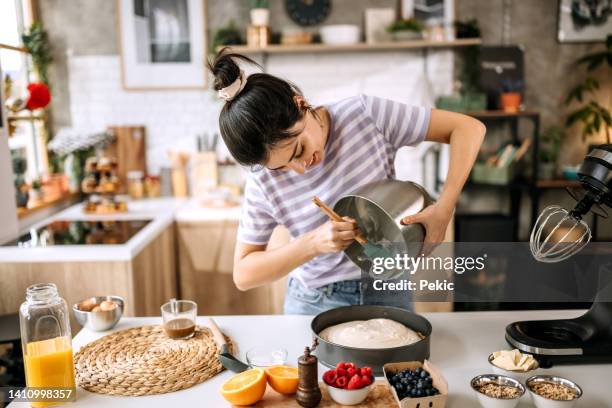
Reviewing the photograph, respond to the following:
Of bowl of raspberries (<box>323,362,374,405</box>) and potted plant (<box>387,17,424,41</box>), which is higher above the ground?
potted plant (<box>387,17,424,41</box>)

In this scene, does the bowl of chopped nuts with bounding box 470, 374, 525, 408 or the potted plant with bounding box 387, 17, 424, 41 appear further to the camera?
the potted plant with bounding box 387, 17, 424, 41

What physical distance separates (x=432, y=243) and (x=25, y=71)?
334 cm

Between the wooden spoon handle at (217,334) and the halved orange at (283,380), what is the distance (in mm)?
241

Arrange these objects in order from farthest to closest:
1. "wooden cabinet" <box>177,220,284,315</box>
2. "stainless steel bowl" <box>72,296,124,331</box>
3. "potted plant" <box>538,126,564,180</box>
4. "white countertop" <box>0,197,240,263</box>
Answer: "potted plant" <box>538,126,564,180</box> < "wooden cabinet" <box>177,220,284,315</box> < "white countertop" <box>0,197,240,263</box> < "stainless steel bowl" <box>72,296,124,331</box>

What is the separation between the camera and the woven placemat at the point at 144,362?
1351mm

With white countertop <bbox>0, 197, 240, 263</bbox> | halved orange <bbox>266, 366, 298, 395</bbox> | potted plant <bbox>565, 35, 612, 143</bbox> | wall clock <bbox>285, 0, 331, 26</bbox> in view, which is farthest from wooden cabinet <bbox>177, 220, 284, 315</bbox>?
potted plant <bbox>565, 35, 612, 143</bbox>

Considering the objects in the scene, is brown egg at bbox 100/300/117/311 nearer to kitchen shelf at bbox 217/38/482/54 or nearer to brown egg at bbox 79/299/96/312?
brown egg at bbox 79/299/96/312

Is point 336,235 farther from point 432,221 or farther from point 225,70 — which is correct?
point 225,70

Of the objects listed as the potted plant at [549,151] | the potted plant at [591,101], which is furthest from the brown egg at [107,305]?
the potted plant at [591,101]

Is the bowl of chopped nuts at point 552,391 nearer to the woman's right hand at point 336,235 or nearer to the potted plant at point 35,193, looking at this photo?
the woman's right hand at point 336,235

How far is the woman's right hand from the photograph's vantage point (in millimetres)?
1404

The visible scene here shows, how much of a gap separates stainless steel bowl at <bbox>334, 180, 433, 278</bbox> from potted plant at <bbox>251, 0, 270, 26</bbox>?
8.30 ft

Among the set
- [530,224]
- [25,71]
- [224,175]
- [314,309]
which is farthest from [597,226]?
[25,71]

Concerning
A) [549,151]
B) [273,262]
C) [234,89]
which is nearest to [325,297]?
[273,262]
